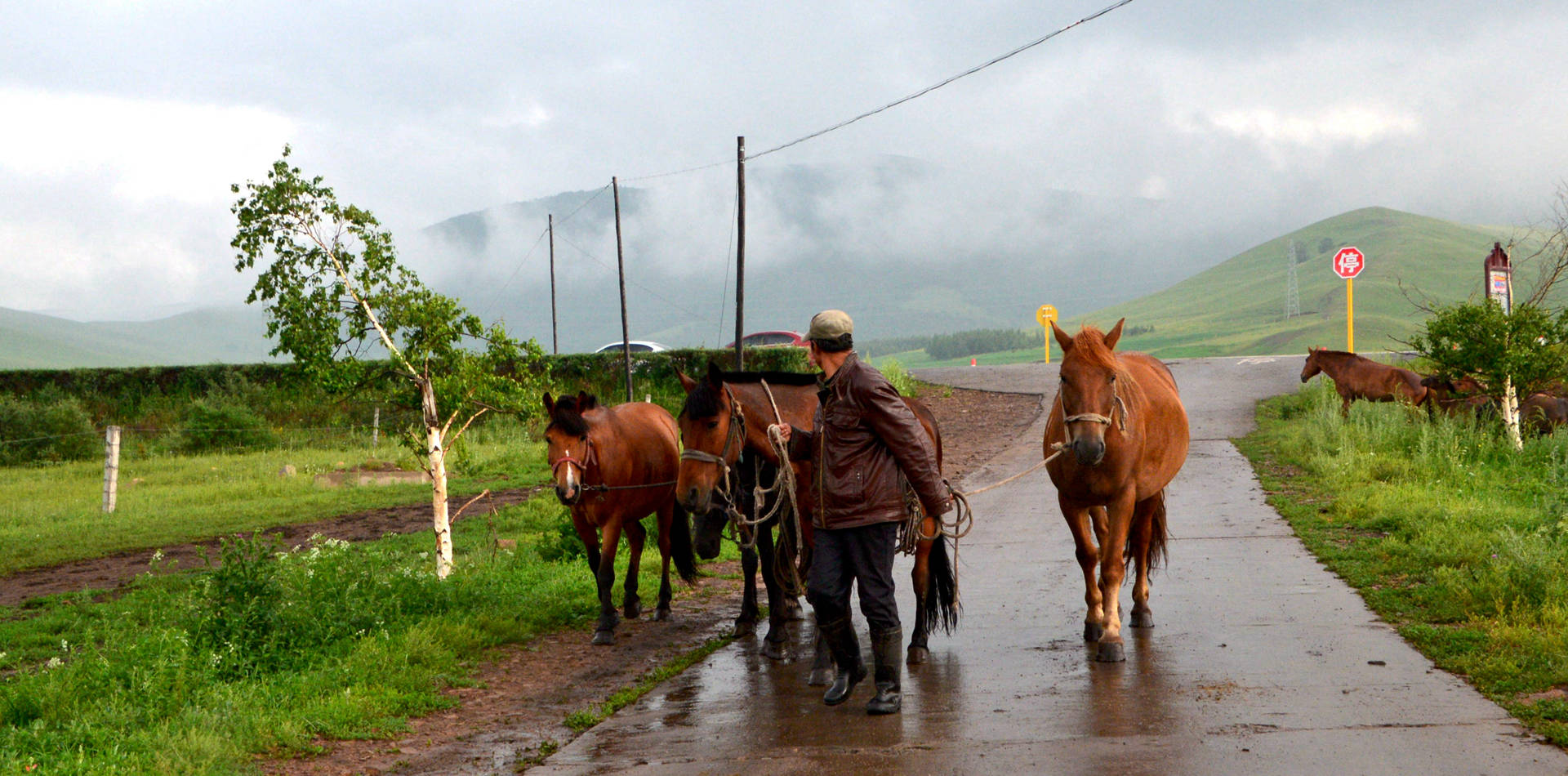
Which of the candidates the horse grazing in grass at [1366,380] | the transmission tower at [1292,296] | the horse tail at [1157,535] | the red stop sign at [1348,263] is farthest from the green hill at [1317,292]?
the horse tail at [1157,535]

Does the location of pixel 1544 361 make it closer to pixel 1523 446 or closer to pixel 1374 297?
pixel 1523 446

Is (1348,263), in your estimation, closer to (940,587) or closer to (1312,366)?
(1312,366)

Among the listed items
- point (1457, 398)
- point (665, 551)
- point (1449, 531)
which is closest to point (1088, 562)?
point (665, 551)

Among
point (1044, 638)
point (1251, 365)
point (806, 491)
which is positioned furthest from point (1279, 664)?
point (1251, 365)

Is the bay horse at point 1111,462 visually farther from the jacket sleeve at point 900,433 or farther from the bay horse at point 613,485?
the bay horse at point 613,485

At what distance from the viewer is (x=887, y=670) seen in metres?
5.55

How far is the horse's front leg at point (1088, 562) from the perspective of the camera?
22.9 ft

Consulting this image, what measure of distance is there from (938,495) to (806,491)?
4.23ft

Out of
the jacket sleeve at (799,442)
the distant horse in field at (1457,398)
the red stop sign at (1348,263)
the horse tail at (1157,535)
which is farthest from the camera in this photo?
the red stop sign at (1348,263)

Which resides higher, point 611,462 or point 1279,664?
point 611,462

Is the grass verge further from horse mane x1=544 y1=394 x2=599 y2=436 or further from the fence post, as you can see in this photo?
the fence post

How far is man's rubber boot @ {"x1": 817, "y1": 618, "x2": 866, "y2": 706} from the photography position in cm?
570

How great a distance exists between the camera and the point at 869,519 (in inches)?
214

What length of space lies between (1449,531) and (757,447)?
581cm
